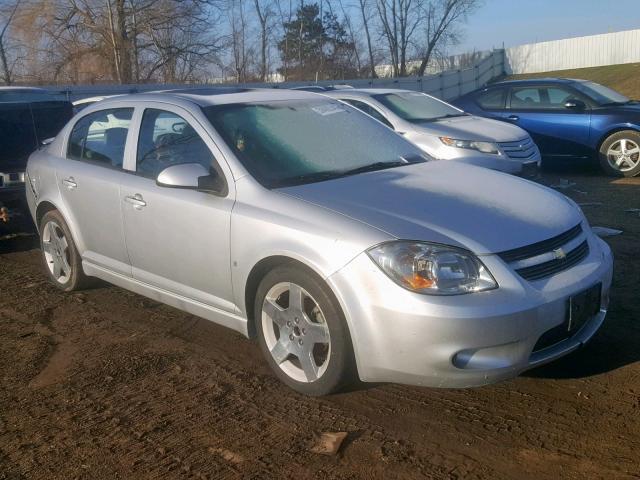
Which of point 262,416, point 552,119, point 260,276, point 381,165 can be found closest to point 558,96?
point 552,119

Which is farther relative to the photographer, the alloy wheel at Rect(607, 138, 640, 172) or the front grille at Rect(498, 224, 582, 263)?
the alloy wheel at Rect(607, 138, 640, 172)

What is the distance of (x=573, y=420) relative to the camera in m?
3.41

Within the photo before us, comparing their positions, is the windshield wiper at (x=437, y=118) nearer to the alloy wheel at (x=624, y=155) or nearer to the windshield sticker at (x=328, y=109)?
the alloy wheel at (x=624, y=155)

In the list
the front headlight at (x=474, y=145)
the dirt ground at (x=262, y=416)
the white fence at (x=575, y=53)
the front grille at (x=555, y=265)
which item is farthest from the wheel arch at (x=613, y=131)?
the white fence at (x=575, y=53)

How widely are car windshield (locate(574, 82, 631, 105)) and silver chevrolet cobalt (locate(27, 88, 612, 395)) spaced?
727 cm

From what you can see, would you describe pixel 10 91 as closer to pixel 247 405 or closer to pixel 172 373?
pixel 172 373

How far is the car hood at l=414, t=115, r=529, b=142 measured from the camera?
9.25 metres

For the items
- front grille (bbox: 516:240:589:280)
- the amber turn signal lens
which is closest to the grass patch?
front grille (bbox: 516:240:589:280)

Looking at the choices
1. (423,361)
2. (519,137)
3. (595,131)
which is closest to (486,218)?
(423,361)

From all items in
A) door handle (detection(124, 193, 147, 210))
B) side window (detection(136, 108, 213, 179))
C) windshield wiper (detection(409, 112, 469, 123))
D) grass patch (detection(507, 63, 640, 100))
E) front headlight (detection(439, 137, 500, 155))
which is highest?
side window (detection(136, 108, 213, 179))

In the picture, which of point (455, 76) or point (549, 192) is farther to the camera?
point (455, 76)

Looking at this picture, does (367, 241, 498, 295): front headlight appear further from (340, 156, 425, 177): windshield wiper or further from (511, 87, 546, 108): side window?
(511, 87, 546, 108): side window

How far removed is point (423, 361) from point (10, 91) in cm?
747

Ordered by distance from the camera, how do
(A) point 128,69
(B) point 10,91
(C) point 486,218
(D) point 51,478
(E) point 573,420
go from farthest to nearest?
(A) point 128,69 < (B) point 10,91 < (C) point 486,218 < (E) point 573,420 < (D) point 51,478
